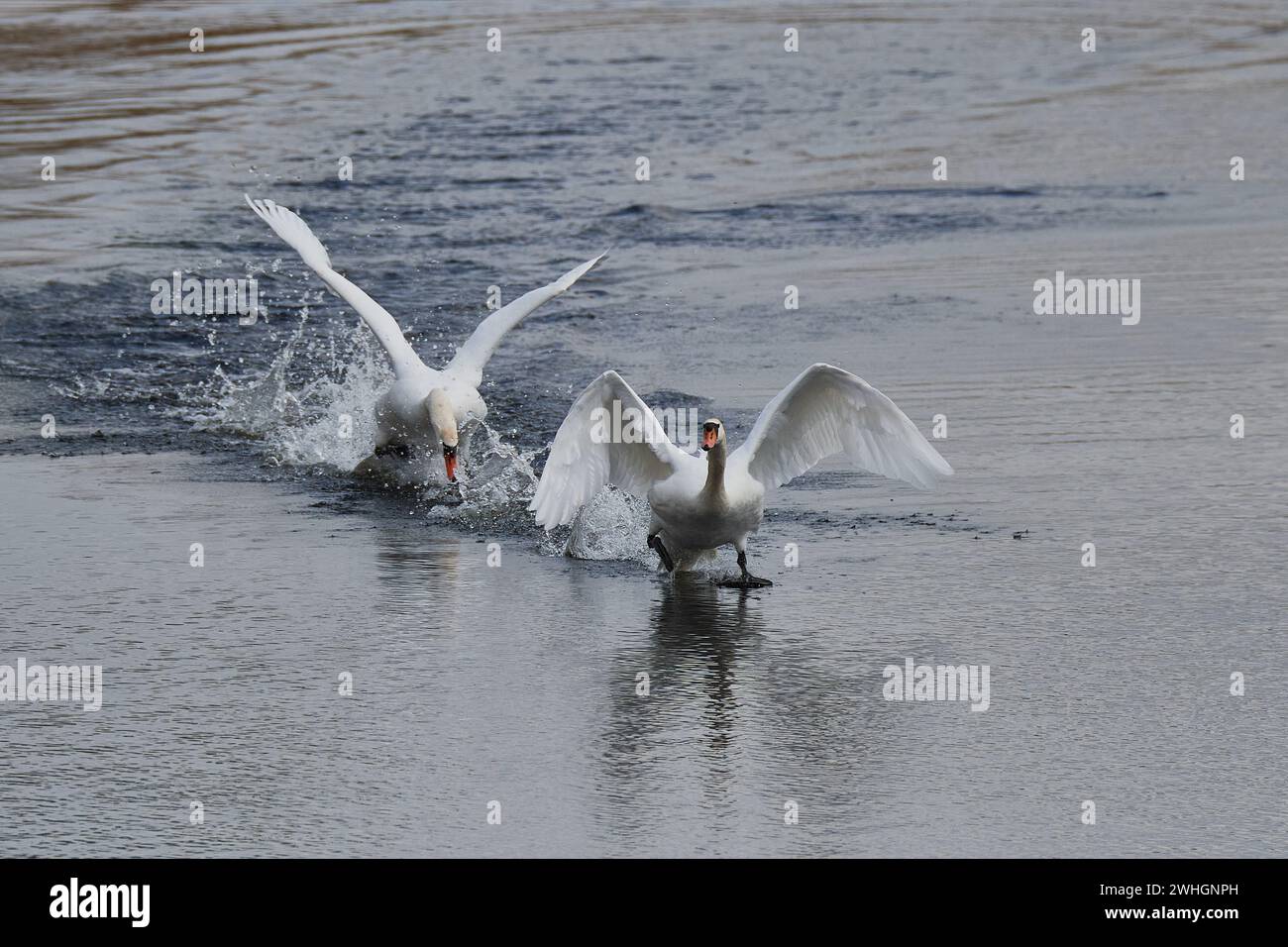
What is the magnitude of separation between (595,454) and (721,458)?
90 centimetres

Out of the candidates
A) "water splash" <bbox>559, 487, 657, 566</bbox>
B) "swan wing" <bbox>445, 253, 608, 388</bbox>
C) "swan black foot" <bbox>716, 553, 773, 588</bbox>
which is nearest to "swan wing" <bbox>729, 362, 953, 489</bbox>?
"swan black foot" <bbox>716, 553, 773, 588</bbox>

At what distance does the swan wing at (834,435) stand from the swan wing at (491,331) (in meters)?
2.16

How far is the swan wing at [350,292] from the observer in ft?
35.8

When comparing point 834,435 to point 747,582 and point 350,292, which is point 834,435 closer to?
point 747,582

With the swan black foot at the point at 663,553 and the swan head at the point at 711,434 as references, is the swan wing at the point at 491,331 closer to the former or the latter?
the swan black foot at the point at 663,553

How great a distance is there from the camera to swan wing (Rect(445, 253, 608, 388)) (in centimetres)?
1077

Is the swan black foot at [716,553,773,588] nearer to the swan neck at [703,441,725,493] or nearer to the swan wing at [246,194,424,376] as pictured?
the swan neck at [703,441,725,493]

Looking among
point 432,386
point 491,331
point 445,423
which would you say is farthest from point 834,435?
point 491,331

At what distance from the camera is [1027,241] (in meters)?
15.2

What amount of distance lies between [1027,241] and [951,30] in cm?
1266

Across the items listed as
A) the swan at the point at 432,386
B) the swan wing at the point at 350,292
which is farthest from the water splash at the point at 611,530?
the swan wing at the point at 350,292

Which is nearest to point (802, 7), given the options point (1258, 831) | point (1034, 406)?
point (1034, 406)

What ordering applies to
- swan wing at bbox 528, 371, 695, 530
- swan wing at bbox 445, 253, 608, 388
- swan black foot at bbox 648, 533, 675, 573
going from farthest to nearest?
swan wing at bbox 445, 253, 608, 388 < swan black foot at bbox 648, 533, 675, 573 < swan wing at bbox 528, 371, 695, 530

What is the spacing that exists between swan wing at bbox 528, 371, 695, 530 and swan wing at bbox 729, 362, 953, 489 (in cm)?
38
